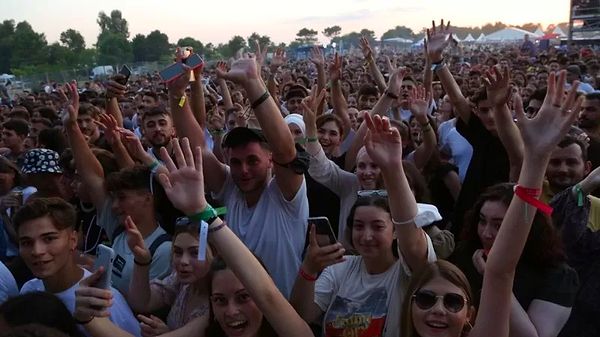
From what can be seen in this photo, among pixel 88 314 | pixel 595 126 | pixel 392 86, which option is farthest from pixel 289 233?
pixel 595 126

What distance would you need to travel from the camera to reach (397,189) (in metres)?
2.24

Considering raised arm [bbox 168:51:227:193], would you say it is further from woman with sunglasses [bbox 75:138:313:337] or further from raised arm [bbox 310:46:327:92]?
raised arm [bbox 310:46:327:92]

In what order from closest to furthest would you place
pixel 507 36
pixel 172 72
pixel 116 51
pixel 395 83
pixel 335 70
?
1. pixel 172 72
2. pixel 395 83
3. pixel 335 70
4. pixel 507 36
5. pixel 116 51

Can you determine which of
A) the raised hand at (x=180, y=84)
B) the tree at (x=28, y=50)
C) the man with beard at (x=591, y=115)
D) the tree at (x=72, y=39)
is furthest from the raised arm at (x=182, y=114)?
the tree at (x=72, y=39)

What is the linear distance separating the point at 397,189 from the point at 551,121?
625 millimetres

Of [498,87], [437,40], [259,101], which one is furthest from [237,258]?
[437,40]

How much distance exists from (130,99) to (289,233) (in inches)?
409

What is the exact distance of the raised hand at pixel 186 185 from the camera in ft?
6.98

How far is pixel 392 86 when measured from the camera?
4812mm

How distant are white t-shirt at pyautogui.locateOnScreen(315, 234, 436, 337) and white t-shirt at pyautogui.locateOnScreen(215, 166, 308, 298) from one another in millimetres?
Result: 293

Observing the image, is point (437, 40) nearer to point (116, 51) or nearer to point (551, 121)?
point (551, 121)

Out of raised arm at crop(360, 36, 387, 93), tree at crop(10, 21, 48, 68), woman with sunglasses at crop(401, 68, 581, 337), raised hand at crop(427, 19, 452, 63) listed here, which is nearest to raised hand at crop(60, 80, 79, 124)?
woman with sunglasses at crop(401, 68, 581, 337)

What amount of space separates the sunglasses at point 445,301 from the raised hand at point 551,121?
0.58 meters

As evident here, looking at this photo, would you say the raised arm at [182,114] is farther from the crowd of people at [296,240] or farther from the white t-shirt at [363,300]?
the white t-shirt at [363,300]
